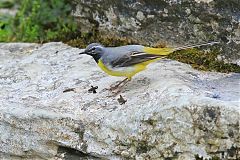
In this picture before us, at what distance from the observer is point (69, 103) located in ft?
17.2


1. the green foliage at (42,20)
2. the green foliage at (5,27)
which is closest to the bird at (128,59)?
the green foliage at (42,20)

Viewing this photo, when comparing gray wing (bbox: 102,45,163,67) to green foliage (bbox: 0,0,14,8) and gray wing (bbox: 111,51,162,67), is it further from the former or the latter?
green foliage (bbox: 0,0,14,8)

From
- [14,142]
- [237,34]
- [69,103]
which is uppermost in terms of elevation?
[237,34]

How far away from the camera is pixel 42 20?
7449mm

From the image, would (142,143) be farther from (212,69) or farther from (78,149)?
(212,69)

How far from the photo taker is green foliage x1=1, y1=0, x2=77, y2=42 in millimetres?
7246

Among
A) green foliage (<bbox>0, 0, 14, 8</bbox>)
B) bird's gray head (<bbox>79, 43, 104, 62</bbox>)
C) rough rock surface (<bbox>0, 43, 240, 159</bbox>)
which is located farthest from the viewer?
green foliage (<bbox>0, 0, 14, 8</bbox>)

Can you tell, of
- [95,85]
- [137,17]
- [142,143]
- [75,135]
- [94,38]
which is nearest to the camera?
[142,143]

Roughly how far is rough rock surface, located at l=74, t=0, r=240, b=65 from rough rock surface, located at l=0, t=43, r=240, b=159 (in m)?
0.31

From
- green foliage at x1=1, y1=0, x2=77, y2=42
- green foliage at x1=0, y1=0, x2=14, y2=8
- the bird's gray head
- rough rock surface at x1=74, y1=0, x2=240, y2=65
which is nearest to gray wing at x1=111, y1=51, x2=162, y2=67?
the bird's gray head

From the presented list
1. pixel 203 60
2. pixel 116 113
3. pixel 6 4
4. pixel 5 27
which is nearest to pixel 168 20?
pixel 203 60

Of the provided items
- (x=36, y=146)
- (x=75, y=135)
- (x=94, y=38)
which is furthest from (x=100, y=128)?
(x=94, y=38)

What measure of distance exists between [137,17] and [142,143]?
188 cm

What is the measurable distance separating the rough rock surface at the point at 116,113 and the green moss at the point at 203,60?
126mm
